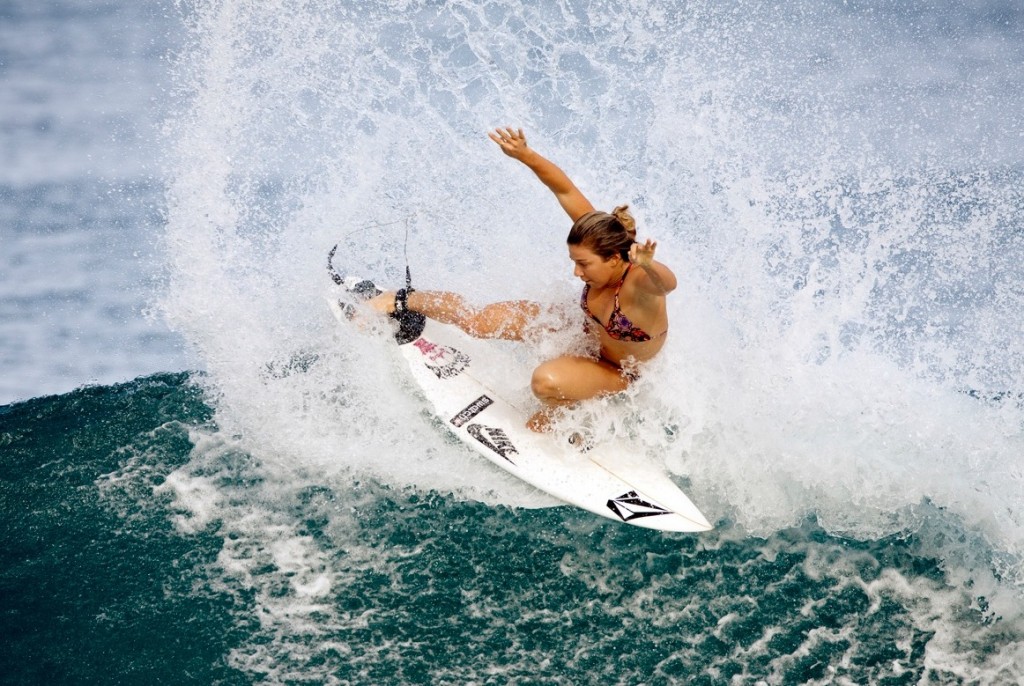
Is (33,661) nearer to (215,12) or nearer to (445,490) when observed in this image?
(445,490)

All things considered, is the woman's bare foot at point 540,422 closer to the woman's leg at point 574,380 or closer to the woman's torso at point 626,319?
the woman's leg at point 574,380

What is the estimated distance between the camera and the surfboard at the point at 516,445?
14.0ft

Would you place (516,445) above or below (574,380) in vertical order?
below

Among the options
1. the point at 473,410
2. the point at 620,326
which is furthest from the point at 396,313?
the point at 620,326

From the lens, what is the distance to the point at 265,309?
547 centimetres

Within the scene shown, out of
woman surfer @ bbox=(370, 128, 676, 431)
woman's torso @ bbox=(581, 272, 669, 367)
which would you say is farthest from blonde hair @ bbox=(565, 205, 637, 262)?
woman's torso @ bbox=(581, 272, 669, 367)

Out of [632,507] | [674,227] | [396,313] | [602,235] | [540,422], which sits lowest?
[632,507]

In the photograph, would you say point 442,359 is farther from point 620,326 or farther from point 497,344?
point 620,326

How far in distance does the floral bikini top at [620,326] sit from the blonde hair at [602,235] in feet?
0.53

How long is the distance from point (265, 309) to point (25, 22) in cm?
548

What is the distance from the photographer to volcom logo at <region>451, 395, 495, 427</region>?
473cm

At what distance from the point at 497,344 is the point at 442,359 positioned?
345 mm

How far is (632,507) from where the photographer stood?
14.0 ft

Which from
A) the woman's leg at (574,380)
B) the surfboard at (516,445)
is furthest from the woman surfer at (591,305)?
the surfboard at (516,445)
